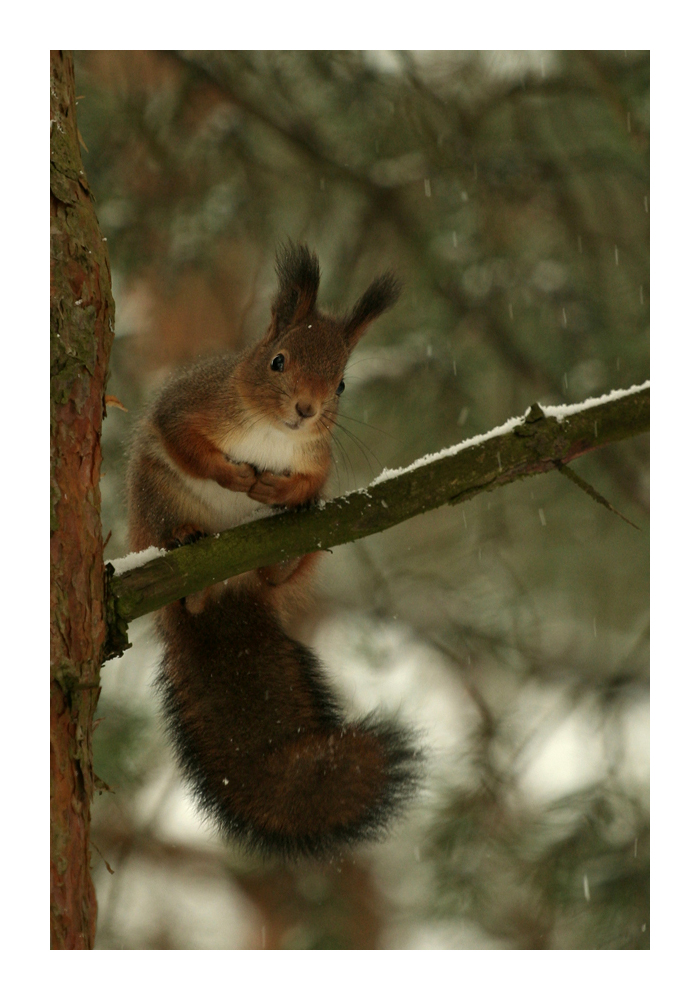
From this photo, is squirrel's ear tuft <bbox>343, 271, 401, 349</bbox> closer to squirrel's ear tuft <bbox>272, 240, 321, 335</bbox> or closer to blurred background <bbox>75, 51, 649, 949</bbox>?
squirrel's ear tuft <bbox>272, 240, 321, 335</bbox>

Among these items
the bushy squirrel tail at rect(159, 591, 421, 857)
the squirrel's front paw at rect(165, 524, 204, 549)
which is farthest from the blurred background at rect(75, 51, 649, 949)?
the squirrel's front paw at rect(165, 524, 204, 549)

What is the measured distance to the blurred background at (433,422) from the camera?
6.19ft

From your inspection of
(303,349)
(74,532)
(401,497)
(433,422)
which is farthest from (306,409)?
(433,422)

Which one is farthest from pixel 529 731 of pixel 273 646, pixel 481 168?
pixel 481 168

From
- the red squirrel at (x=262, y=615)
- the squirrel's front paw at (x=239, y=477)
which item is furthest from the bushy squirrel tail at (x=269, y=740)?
the squirrel's front paw at (x=239, y=477)

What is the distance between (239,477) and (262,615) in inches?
15.6

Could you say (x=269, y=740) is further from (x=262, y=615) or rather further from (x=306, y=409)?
(x=306, y=409)

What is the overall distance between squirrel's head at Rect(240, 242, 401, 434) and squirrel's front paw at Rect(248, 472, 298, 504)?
10cm

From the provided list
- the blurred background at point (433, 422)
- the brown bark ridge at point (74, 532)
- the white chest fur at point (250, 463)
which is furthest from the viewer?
the blurred background at point (433, 422)

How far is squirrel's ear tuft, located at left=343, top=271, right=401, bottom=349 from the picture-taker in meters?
1.81

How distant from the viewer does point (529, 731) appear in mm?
2062

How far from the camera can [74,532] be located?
1.34m

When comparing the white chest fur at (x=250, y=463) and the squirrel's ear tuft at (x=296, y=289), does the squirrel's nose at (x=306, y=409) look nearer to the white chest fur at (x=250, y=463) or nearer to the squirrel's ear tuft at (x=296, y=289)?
the white chest fur at (x=250, y=463)

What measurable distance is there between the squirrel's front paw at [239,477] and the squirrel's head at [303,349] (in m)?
0.12
